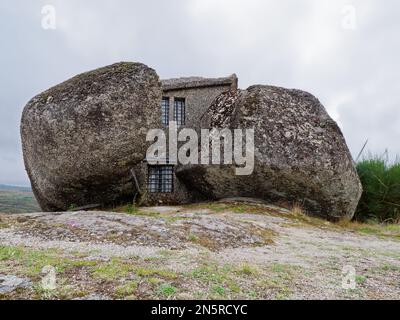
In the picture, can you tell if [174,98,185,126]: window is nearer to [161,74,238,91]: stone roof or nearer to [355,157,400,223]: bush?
[161,74,238,91]: stone roof

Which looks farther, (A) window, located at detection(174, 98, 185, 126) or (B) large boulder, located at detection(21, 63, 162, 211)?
(A) window, located at detection(174, 98, 185, 126)

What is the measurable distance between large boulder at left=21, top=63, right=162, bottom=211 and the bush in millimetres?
11118

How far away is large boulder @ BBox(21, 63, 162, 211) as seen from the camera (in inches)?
510

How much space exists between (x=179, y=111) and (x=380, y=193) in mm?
12760

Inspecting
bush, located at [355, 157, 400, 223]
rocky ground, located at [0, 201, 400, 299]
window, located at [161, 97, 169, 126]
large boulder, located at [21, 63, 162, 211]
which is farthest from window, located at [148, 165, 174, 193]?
rocky ground, located at [0, 201, 400, 299]

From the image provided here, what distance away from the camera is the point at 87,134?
1291 cm

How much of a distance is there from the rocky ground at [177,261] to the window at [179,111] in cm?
1437

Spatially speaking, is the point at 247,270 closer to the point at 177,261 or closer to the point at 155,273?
the point at 177,261

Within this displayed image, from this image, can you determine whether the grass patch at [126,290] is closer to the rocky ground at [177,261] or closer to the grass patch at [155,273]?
the rocky ground at [177,261]

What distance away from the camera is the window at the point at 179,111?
2342cm

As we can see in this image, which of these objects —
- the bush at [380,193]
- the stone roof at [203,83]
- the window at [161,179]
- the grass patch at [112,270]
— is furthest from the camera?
the stone roof at [203,83]

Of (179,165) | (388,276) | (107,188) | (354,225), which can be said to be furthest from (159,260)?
(179,165)

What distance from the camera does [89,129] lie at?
12.9 m

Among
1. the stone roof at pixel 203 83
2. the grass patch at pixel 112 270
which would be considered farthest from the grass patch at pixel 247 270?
the stone roof at pixel 203 83
